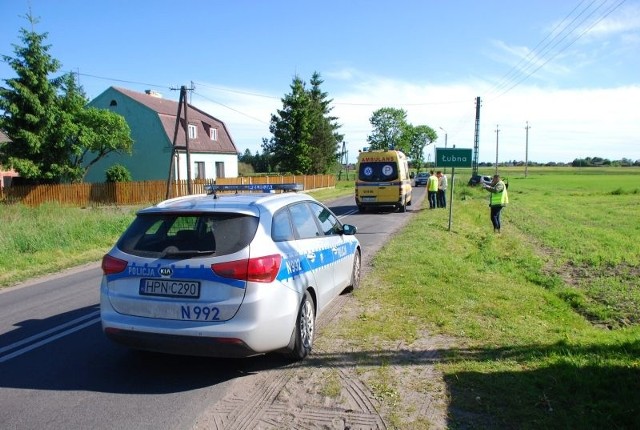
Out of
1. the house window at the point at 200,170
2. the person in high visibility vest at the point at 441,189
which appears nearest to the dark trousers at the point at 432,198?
the person in high visibility vest at the point at 441,189

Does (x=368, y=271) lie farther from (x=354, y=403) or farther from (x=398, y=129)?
(x=398, y=129)

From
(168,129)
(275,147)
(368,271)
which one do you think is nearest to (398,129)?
(275,147)

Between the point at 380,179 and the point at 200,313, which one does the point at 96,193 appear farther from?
the point at 200,313

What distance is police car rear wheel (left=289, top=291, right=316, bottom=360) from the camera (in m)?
4.68

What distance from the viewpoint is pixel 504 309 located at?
6.71 meters

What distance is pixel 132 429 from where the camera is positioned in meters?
3.54

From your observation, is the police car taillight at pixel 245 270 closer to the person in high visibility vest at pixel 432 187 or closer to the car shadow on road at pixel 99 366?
the car shadow on road at pixel 99 366

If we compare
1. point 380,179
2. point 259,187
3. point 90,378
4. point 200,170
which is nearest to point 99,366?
point 90,378

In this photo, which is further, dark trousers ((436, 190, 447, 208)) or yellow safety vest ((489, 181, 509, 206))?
dark trousers ((436, 190, 447, 208))

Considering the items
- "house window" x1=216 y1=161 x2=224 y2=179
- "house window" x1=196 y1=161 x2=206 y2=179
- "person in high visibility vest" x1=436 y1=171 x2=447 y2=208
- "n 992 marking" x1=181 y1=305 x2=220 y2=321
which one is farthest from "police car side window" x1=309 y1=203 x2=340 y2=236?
"house window" x1=216 y1=161 x2=224 y2=179

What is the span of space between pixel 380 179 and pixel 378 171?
14.8 inches

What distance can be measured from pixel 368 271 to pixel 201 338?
5.32 metres

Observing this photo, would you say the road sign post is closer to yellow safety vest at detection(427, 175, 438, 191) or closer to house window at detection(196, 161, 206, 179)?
yellow safety vest at detection(427, 175, 438, 191)

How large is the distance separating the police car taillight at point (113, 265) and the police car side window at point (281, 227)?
1.38 metres
